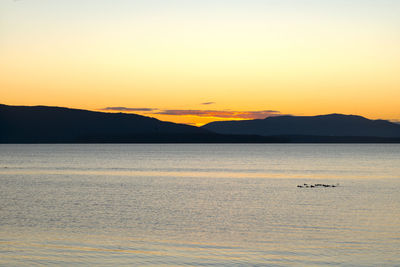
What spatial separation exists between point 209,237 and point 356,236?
934 centimetres

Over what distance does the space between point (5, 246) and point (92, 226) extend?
25.4 ft

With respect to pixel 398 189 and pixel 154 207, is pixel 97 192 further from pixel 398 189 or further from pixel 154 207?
→ pixel 398 189

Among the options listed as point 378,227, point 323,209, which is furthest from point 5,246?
point 323,209

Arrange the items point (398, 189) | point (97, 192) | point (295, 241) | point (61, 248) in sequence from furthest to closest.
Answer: point (398, 189), point (97, 192), point (295, 241), point (61, 248)

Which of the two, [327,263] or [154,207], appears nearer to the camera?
[327,263]

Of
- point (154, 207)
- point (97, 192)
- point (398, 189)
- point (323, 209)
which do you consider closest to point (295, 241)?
point (323, 209)

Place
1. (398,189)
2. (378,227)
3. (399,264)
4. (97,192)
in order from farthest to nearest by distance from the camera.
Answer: (398,189), (97,192), (378,227), (399,264)

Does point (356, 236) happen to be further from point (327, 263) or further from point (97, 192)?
point (97, 192)

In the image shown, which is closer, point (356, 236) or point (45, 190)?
point (356, 236)

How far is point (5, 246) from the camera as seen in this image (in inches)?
1142

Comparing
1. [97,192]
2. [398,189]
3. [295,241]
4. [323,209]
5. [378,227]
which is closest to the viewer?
[295,241]

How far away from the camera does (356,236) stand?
32.3 meters

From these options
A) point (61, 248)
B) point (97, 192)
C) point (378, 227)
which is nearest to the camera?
point (61, 248)

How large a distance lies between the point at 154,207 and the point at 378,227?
67.0 ft
